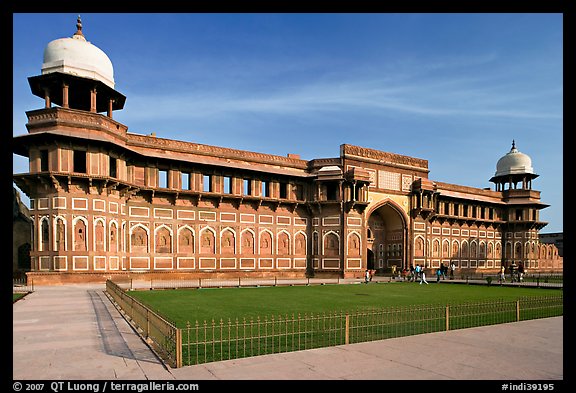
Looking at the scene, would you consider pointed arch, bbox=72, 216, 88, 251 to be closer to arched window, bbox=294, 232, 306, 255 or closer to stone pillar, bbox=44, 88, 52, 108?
stone pillar, bbox=44, 88, 52, 108

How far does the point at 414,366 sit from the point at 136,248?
2153 centimetres

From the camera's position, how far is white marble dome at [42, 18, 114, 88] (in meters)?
22.0

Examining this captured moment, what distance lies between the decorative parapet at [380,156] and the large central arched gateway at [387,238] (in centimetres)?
427

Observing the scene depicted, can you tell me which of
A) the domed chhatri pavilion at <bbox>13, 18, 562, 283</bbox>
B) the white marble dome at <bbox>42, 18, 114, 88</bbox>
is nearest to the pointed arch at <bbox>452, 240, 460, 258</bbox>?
the domed chhatri pavilion at <bbox>13, 18, 562, 283</bbox>

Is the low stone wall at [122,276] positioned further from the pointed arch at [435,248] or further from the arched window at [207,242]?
the pointed arch at [435,248]

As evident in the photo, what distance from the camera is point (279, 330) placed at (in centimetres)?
817

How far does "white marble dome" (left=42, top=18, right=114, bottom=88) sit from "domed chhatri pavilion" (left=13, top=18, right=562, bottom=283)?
7 cm

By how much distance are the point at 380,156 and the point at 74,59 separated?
79.6 ft

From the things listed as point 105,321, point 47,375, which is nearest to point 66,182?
point 105,321

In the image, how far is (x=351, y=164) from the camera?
3191 centimetres

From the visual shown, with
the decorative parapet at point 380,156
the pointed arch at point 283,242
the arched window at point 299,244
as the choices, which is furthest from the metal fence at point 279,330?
the decorative parapet at point 380,156

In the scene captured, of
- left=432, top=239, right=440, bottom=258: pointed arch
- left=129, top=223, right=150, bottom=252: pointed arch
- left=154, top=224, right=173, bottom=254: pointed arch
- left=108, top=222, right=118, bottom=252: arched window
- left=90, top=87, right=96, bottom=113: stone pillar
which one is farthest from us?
left=432, top=239, right=440, bottom=258: pointed arch

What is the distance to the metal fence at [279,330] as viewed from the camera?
702cm
